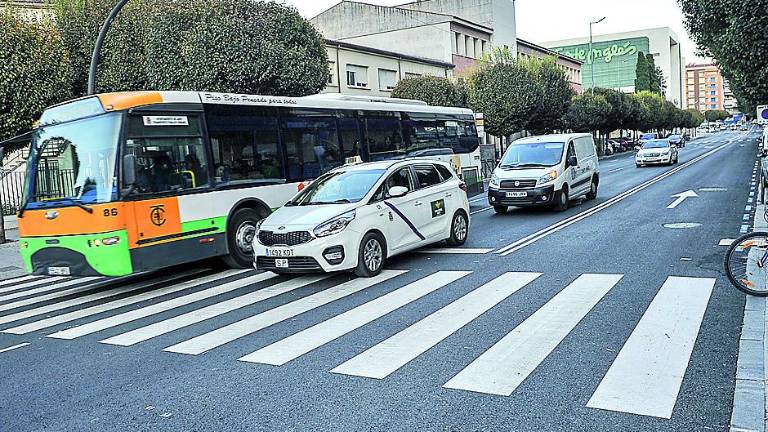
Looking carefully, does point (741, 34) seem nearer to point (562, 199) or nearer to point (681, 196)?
point (681, 196)

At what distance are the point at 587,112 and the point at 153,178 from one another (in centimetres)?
5496

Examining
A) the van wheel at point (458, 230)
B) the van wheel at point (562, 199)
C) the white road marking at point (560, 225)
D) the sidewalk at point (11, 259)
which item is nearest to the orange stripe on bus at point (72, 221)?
the sidewalk at point (11, 259)

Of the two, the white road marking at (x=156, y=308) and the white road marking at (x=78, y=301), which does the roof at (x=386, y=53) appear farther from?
the white road marking at (x=156, y=308)

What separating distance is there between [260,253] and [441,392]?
5.22 meters

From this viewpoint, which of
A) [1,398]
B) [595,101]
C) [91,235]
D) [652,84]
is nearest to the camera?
[1,398]

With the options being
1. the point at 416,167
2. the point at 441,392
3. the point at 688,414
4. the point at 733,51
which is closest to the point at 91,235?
the point at 416,167

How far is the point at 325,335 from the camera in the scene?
6938 millimetres

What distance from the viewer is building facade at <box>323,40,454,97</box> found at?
3616 centimetres

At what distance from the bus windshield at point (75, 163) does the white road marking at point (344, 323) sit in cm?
403

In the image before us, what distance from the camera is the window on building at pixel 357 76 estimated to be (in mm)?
37781

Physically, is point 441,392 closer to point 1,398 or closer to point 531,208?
point 1,398

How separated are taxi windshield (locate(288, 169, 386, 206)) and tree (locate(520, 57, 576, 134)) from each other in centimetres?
3439

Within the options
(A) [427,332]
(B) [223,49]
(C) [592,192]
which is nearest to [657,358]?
(A) [427,332]

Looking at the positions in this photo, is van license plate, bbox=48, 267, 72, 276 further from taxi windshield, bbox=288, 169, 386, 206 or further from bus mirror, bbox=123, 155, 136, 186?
taxi windshield, bbox=288, 169, 386, 206
